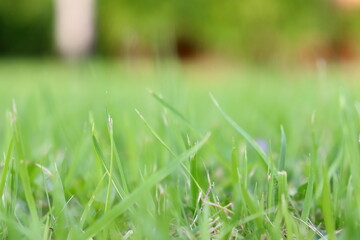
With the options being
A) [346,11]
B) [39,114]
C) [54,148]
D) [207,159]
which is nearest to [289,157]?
[207,159]

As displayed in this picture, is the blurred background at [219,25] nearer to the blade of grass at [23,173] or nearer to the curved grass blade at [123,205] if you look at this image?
the blade of grass at [23,173]

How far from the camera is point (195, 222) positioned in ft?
2.30

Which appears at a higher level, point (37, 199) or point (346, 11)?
point (37, 199)

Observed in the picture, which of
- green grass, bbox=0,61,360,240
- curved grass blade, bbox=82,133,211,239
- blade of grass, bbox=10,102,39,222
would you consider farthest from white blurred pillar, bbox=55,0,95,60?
curved grass blade, bbox=82,133,211,239

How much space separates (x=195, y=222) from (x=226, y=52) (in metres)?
12.6

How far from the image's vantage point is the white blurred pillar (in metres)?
10.2

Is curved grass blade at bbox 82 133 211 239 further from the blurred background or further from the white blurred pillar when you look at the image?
the blurred background

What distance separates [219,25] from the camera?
12.5 meters

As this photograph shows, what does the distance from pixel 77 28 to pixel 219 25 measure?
3.51m

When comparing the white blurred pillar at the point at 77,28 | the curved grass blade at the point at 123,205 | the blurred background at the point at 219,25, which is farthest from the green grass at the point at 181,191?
the blurred background at the point at 219,25

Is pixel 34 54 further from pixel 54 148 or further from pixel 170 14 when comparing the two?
pixel 54 148

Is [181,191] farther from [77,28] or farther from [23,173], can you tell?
[77,28]

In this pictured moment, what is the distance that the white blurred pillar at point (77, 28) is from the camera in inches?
403

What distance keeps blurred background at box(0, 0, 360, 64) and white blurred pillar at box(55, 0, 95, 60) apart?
3.49ft
